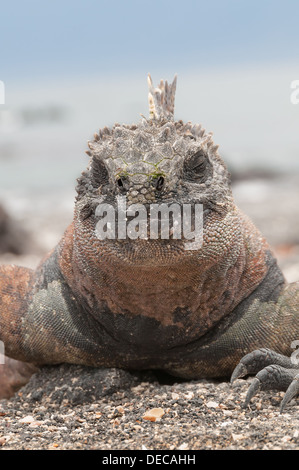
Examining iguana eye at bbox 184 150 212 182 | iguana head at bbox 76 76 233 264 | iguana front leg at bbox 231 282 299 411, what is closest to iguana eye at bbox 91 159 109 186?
iguana head at bbox 76 76 233 264

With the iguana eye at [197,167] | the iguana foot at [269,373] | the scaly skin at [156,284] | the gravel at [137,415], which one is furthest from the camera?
the iguana foot at [269,373]

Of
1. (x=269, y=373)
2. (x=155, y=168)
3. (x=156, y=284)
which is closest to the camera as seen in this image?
(x=155, y=168)

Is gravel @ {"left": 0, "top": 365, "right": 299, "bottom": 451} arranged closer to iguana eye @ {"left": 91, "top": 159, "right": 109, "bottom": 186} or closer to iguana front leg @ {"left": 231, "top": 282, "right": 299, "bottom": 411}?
iguana front leg @ {"left": 231, "top": 282, "right": 299, "bottom": 411}

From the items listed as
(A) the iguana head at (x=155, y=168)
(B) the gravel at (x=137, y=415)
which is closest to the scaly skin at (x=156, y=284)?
(A) the iguana head at (x=155, y=168)

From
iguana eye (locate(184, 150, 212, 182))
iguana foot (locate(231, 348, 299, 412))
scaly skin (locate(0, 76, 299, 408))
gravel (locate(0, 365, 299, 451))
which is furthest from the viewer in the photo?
iguana foot (locate(231, 348, 299, 412))

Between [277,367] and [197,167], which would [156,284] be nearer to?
[197,167]

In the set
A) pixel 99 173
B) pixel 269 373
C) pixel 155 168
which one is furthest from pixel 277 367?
pixel 99 173

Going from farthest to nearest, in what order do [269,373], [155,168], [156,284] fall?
[269,373] < [156,284] < [155,168]

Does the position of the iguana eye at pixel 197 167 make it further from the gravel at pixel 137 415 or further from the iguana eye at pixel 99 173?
the gravel at pixel 137 415
